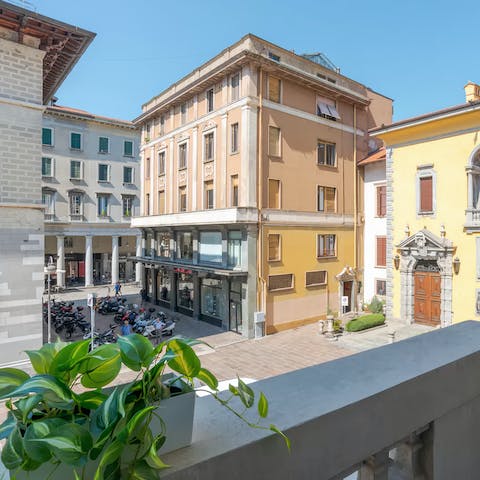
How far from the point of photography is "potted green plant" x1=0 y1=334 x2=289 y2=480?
3.16 feet

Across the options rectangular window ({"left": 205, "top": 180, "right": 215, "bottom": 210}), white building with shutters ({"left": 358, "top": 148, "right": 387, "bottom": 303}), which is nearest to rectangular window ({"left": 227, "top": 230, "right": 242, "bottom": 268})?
rectangular window ({"left": 205, "top": 180, "right": 215, "bottom": 210})

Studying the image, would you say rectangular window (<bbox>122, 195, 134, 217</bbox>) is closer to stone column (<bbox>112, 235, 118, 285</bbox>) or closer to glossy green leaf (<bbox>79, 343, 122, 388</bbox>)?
stone column (<bbox>112, 235, 118, 285</bbox>)

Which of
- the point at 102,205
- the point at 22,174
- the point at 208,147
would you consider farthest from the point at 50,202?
the point at 22,174

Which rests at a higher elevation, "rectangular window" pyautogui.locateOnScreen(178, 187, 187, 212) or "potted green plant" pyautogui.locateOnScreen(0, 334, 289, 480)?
"rectangular window" pyautogui.locateOnScreen(178, 187, 187, 212)

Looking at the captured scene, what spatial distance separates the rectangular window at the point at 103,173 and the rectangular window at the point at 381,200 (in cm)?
2442

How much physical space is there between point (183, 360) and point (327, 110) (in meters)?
23.0

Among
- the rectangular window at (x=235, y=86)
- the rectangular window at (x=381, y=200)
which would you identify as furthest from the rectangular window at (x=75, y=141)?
the rectangular window at (x=381, y=200)

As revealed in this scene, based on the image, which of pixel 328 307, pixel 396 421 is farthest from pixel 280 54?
pixel 396 421

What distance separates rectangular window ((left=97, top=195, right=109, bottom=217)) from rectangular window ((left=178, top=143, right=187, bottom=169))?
14.2 m

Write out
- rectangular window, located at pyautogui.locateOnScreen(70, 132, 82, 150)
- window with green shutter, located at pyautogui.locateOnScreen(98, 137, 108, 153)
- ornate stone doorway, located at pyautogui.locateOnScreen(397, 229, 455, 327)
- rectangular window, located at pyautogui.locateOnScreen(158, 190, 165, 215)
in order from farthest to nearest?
window with green shutter, located at pyautogui.locateOnScreen(98, 137, 108, 153) → rectangular window, located at pyautogui.locateOnScreen(70, 132, 82, 150) → rectangular window, located at pyautogui.locateOnScreen(158, 190, 165, 215) → ornate stone doorway, located at pyautogui.locateOnScreen(397, 229, 455, 327)

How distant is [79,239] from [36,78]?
26592mm

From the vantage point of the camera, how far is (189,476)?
3.76 ft

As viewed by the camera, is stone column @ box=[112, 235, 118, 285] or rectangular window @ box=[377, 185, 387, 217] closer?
rectangular window @ box=[377, 185, 387, 217]

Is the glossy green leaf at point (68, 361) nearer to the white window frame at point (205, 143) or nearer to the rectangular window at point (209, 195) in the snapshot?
the rectangular window at point (209, 195)
